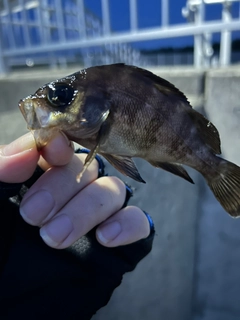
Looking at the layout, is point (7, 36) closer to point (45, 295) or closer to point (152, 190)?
point (152, 190)

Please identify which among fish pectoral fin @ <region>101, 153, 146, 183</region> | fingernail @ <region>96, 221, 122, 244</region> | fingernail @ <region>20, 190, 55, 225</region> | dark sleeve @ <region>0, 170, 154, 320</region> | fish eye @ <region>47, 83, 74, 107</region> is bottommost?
dark sleeve @ <region>0, 170, 154, 320</region>

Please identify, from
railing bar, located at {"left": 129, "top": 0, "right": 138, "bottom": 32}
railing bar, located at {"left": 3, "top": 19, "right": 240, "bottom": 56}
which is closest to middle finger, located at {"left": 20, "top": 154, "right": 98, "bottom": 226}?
railing bar, located at {"left": 3, "top": 19, "right": 240, "bottom": 56}

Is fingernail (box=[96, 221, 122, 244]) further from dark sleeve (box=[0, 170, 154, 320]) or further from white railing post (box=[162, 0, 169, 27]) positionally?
white railing post (box=[162, 0, 169, 27])

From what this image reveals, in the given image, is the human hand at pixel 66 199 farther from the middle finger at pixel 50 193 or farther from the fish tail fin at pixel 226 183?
the fish tail fin at pixel 226 183

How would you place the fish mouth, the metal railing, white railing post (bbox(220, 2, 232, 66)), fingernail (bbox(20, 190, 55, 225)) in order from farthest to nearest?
white railing post (bbox(220, 2, 232, 66)) → the metal railing → fingernail (bbox(20, 190, 55, 225)) → the fish mouth

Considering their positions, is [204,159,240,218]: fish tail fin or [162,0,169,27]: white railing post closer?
[204,159,240,218]: fish tail fin

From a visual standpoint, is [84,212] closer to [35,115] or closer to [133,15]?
[35,115]

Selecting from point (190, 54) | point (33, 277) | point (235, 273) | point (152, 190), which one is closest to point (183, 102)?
point (33, 277)

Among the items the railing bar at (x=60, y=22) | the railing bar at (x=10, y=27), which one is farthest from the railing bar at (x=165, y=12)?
the railing bar at (x=10, y=27)
